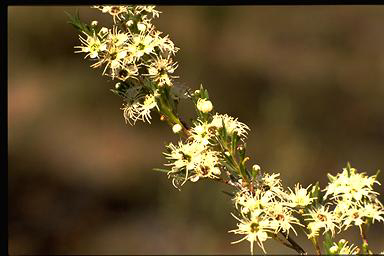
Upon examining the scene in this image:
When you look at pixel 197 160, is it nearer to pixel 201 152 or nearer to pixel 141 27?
pixel 201 152

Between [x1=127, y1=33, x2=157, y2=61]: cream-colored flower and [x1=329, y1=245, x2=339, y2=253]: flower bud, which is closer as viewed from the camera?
[x1=329, y1=245, x2=339, y2=253]: flower bud

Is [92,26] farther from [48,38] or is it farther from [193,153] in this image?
[48,38]

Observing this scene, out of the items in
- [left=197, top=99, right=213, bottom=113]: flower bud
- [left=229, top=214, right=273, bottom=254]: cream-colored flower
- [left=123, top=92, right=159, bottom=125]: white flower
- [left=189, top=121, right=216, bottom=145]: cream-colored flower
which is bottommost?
[left=229, top=214, right=273, bottom=254]: cream-colored flower

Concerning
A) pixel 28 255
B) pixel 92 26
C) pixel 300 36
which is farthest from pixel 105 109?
pixel 92 26

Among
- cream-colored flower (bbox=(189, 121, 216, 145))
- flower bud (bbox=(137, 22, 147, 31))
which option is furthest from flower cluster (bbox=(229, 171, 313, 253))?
flower bud (bbox=(137, 22, 147, 31))

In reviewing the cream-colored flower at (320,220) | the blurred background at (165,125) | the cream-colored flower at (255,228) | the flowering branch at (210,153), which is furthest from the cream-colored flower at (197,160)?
the blurred background at (165,125)

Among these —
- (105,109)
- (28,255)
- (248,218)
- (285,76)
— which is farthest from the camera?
(285,76)

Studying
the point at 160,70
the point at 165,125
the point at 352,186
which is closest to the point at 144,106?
the point at 160,70

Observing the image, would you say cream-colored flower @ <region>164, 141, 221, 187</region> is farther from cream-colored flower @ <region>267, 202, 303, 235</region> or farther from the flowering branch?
cream-colored flower @ <region>267, 202, 303, 235</region>
